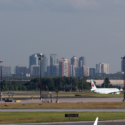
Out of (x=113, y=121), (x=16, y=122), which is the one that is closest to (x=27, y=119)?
(x=16, y=122)

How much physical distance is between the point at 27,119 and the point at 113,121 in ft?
33.4

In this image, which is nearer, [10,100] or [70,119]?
[70,119]

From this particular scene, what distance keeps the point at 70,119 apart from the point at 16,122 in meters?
6.50

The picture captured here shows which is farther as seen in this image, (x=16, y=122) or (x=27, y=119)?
(x=27, y=119)

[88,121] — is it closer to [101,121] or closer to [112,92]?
[101,121]

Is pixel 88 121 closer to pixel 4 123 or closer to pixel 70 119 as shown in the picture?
pixel 70 119

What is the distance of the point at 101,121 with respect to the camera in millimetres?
36438

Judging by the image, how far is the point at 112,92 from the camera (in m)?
143

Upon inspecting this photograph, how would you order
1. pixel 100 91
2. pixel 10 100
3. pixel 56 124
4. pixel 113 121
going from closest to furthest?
1. pixel 56 124
2. pixel 113 121
3. pixel 10 100
4. pixel 100 91

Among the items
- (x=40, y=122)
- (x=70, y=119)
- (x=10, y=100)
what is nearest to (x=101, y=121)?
(x=70, y=119)

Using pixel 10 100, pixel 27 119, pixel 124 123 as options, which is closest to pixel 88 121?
pixel 124 123

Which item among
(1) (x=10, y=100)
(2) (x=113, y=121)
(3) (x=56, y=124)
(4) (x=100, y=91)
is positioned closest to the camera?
(3) (x=56, y=124)

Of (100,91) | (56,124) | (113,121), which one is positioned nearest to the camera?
(56,124)

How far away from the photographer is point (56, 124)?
1353 inches
